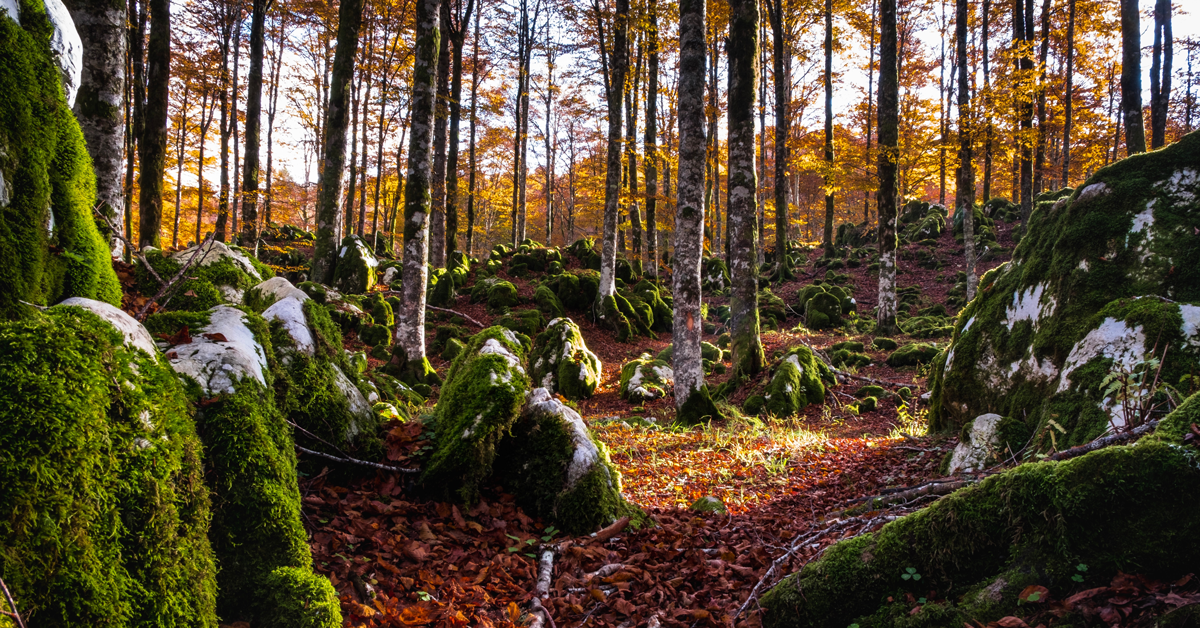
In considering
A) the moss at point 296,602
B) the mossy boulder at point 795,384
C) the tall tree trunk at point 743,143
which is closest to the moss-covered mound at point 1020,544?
the moss at point 296,602

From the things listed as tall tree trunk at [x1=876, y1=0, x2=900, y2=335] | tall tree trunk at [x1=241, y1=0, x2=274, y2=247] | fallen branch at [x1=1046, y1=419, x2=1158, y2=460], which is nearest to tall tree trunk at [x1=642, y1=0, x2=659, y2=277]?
tall tree trunk at [x1=876, y1=0, x2=900, y2=335]

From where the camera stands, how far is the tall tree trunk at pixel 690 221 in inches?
327

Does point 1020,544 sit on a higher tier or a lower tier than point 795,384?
higher

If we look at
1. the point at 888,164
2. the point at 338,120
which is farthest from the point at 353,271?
the point at 888,164

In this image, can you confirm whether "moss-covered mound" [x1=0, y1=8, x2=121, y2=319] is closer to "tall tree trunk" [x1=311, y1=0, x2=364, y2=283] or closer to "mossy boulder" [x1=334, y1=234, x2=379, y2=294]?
"tall tree trunk" [x1=311, y1=0, x2=364, y2=283]

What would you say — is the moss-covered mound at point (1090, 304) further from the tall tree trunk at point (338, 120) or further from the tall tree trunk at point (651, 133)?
the tall tree trunk at point (651, 133)

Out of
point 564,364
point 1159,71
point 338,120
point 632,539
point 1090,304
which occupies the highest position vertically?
point 1159,71

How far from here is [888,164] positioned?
1309cm

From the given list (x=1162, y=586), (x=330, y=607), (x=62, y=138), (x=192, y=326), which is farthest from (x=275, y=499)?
(x=1162, y=586)

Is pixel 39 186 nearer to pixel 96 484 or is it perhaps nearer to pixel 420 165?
pixel 96 484

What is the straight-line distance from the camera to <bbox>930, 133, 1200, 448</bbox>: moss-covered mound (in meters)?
3.59

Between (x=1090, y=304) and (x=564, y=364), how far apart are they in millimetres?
8171

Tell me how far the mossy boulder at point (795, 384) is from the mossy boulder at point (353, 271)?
12.1 metres

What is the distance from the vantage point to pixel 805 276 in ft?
73.3
